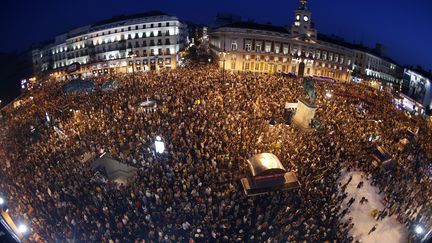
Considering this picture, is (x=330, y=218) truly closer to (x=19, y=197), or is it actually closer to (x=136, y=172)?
(x=136, y=172)

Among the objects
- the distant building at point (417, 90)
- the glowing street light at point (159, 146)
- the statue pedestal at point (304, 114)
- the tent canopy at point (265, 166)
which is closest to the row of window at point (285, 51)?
the distant building at point (417, 90)

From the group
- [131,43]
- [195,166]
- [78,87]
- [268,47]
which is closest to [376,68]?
[268,47]

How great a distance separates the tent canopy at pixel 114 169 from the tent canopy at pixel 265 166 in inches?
281

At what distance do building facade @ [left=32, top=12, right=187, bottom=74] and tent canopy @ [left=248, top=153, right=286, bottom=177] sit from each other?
51737mm

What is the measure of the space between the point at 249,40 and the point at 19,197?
51.2 metres

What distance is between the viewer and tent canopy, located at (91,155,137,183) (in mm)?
15750

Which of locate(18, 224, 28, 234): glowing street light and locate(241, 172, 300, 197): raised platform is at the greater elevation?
locate(241, 172, 300, 197): raised platform

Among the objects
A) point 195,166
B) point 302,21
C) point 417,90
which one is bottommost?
point 417,90

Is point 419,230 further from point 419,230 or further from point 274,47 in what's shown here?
point 274,47

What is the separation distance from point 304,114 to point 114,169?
51.2 ft

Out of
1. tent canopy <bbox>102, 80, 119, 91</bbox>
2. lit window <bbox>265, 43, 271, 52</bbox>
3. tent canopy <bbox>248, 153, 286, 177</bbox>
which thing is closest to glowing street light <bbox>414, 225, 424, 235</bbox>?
tent canopy <bbox>248, 153, 286, 177</bbox>

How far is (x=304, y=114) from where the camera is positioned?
22.9 meters

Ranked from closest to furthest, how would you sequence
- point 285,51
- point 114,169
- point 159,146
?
point 114,169, point 159,146, point 285,51

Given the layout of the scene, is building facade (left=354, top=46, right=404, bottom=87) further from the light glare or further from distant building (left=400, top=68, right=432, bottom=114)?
the light glare
